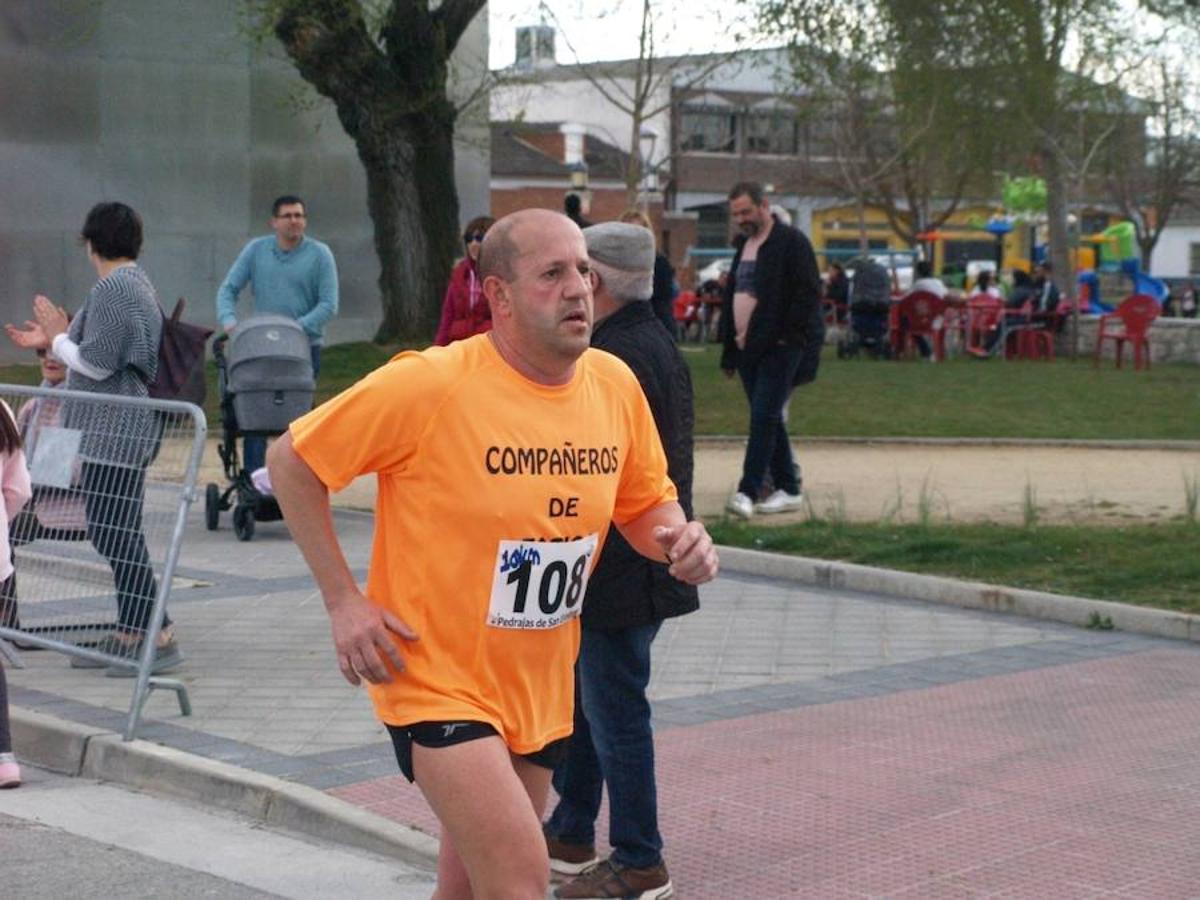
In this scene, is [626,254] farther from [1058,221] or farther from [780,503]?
[1058,221]

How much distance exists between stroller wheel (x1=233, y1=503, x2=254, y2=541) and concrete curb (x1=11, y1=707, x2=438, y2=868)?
4.76 meters

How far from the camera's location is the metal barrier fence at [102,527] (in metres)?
7.99

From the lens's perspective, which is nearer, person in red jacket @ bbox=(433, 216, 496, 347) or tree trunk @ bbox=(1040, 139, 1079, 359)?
person in red jacket @ bbox=(433, 216, 496, 347)

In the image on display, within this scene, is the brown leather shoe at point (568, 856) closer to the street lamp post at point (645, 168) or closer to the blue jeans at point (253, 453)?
the blue jeans at point (253, 453)

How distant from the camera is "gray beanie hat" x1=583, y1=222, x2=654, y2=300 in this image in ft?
19.5

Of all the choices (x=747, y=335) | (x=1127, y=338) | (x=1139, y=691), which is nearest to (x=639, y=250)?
(x=1139, y=691)

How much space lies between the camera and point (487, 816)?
13.5 ft

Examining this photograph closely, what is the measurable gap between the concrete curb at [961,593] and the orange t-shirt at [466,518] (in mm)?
6213

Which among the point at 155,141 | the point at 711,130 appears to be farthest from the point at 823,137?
the point at 155,141

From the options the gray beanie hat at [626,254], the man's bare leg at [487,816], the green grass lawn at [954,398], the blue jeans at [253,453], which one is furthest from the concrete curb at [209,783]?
the green grass lawn at [954,398]

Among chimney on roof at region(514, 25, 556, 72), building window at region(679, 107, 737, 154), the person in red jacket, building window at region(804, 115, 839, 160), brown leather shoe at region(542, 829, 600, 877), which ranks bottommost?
brown leather shoe at region(542, 829, 600, 877)

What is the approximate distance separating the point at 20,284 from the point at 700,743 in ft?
73.2

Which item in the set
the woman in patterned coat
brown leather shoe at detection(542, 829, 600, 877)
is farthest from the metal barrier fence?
brown leather shoe at detection(542, 829, 600, 877)

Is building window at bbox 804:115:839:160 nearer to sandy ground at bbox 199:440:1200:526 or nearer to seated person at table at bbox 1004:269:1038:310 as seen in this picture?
seated person at table at bbox 1004:269:1038:310
